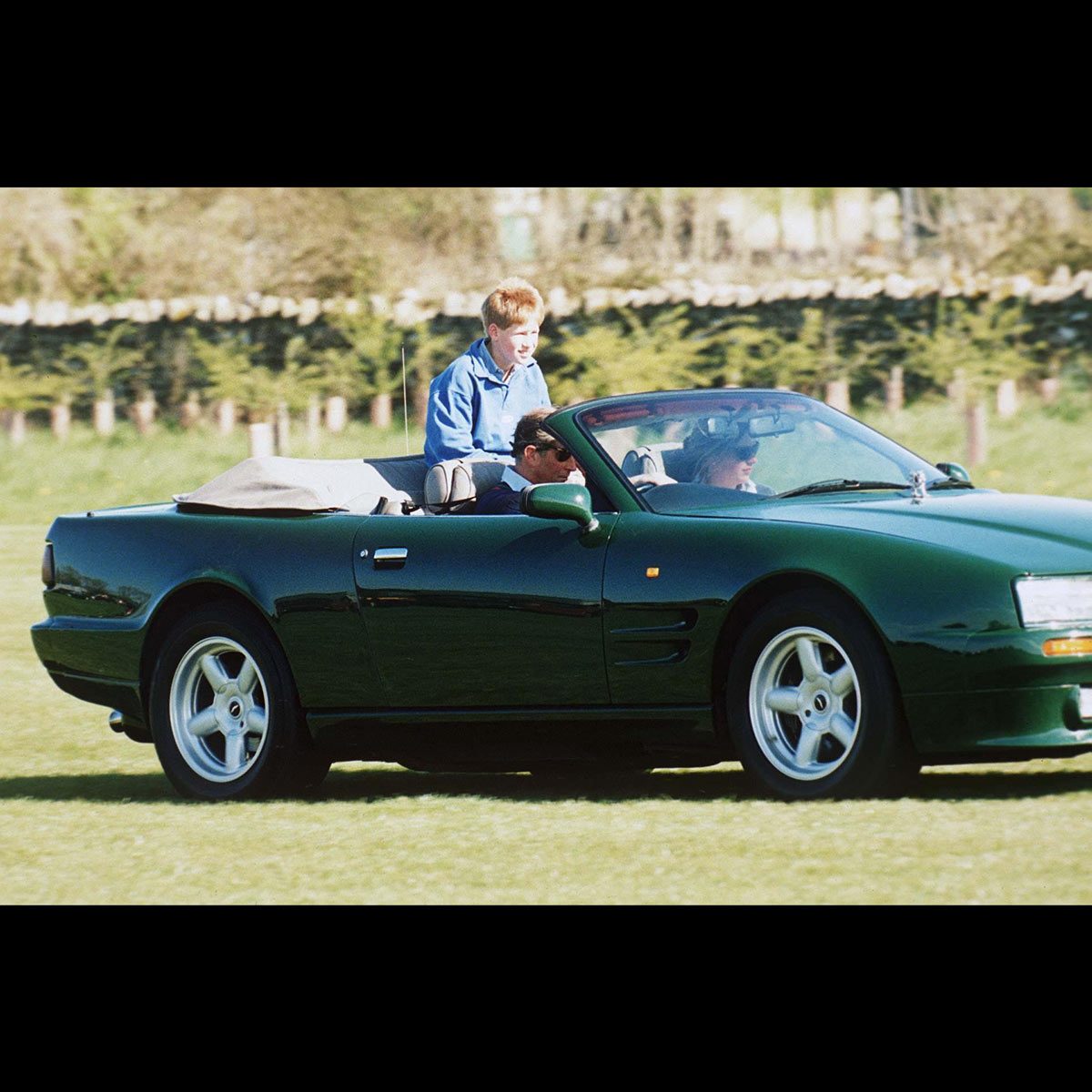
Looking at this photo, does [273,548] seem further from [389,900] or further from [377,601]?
[389,900]

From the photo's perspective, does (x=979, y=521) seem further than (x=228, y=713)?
No

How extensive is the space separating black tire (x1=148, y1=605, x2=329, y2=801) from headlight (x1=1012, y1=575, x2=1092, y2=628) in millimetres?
2938

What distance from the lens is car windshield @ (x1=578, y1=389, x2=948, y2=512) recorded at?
851cm

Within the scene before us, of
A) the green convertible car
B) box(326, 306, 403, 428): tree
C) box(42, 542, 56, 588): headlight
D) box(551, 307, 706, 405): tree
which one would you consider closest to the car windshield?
the green convertible car

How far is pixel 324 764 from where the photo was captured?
9.25 m

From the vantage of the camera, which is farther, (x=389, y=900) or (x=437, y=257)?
(x=437, y=257)

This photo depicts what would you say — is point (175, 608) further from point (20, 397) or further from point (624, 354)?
point (20, 397)

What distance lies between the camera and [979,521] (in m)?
7.88

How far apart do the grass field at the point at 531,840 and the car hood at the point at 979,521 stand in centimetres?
79

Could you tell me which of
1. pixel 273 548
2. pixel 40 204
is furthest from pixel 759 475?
pixel 40 204

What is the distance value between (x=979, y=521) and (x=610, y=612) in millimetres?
1270

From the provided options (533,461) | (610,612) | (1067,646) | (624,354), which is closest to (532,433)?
(533,461)

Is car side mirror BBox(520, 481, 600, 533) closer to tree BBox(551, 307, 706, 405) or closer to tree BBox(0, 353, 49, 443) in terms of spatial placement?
tree BBox(551, 307, 706, 405)

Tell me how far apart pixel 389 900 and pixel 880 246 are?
89.2 ft
